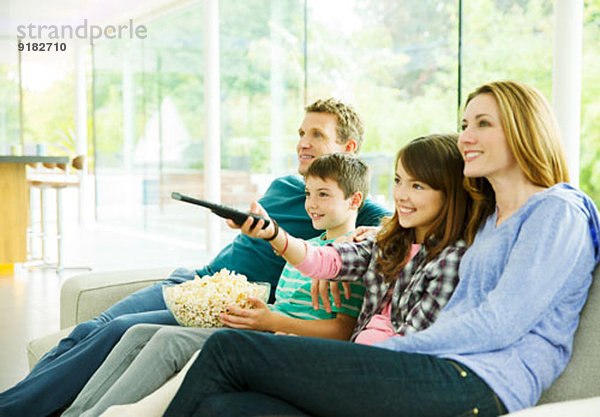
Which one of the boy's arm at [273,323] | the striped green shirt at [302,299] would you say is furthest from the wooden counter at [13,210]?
the boy's arm at [273,323]

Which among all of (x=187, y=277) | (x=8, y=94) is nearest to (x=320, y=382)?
(x=187, y=277)

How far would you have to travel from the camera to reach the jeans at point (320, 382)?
1432 mm

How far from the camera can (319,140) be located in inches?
102

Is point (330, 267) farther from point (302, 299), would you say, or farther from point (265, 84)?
point (265, 84)

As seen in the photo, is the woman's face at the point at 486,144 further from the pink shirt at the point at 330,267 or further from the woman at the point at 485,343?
the pink shirt at the point at 330,267

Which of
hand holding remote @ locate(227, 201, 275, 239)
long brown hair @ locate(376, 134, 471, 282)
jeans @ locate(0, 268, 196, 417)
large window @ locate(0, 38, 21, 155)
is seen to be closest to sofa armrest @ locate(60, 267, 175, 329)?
jeans @ locate(0, 268, 196, 417)

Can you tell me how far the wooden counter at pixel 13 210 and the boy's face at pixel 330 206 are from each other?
15.7ft

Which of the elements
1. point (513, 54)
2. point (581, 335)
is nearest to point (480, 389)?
point (581, 335)

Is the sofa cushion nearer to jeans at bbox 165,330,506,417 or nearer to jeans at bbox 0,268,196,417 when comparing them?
jeans at bbox 165,330,506,417

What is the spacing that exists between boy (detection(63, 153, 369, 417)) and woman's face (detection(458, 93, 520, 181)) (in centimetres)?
52

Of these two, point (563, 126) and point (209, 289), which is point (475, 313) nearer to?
point (209, 289)

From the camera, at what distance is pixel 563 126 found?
→ 3.70 m

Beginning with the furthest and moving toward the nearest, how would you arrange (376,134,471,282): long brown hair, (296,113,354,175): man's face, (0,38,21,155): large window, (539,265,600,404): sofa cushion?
(0,38,21,155): large window → (296,113,354,175): man's face → (376,134,471,282): long brown hair → (539,265,600,404): sofa cushion

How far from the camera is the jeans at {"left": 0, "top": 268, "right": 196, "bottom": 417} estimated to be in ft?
7.15
